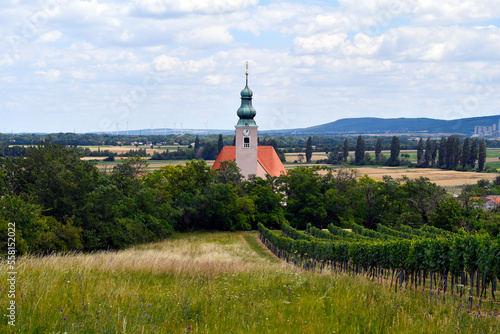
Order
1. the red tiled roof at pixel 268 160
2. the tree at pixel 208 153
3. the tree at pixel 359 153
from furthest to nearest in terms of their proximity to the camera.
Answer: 1. the tree at pixel 208 153
2. the tree at pixel 359 153
3. the red tiled roof at pixel 268 160

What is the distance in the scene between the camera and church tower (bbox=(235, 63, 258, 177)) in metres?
81.9

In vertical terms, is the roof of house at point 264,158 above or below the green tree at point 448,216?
above

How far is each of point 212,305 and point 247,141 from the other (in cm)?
7432

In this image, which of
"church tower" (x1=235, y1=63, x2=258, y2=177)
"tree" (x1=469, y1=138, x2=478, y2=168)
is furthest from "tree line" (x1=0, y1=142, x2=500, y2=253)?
"tree" (x1=469, y1=138, x2=478, y2=168)

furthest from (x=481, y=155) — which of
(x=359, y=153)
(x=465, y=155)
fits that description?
(x=359, y=153)

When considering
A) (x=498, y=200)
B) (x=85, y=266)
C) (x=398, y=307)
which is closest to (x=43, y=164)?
(x=85, y=266)

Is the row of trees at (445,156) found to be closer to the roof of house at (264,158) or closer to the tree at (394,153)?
the tree at (394,153)

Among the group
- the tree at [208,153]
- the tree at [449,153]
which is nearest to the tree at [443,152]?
the tree at [449,153]

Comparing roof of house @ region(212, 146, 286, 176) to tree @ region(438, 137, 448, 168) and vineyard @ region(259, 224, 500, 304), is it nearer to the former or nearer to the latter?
vineyard @ region(259, 224, 500, 304)

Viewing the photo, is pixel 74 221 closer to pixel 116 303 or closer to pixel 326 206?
pixel 116 303

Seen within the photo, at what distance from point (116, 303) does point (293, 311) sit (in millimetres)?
3044

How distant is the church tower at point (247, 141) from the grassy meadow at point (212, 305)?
7085 cm

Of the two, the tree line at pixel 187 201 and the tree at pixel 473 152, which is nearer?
the tree line at pixel 187 201

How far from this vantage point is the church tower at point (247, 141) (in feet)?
269
